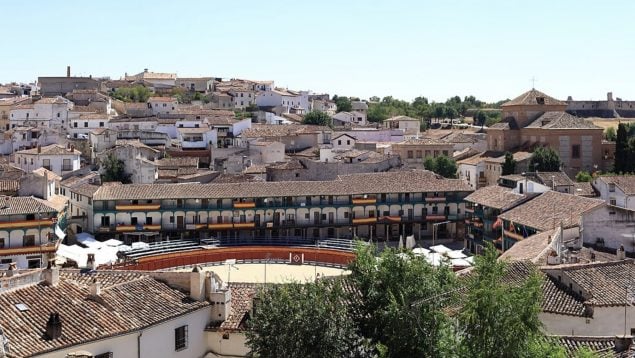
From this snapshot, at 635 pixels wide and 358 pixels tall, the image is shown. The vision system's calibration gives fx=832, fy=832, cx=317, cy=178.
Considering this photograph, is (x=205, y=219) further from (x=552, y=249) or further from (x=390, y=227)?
(x=552, y=249)

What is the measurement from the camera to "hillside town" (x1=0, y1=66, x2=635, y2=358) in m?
23.1

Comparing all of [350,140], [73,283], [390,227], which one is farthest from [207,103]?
[73,283]

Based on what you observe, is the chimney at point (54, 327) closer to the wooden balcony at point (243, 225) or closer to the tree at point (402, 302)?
the tree at point (402, 302)

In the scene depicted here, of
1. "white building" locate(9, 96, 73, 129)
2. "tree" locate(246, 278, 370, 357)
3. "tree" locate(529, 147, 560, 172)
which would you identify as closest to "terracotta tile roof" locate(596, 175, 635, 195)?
"tree" locate(529, 147, 560, 172)

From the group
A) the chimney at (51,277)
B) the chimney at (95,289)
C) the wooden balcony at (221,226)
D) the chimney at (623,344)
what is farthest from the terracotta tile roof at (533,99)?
the chimney at (51,277)

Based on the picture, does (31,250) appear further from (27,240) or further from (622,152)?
(622,152)

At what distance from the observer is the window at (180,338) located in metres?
23.1

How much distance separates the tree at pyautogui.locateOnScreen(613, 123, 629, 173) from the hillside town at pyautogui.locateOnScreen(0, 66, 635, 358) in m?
0.12

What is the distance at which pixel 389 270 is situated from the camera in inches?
891

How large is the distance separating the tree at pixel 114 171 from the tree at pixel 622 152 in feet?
139

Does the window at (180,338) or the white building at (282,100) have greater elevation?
the white building at (282,100)

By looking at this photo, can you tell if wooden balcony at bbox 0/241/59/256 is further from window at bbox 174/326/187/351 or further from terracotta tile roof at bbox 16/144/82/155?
window at bbox 174/326/187/351

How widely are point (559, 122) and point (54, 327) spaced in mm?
67995

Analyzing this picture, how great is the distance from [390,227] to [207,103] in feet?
228
